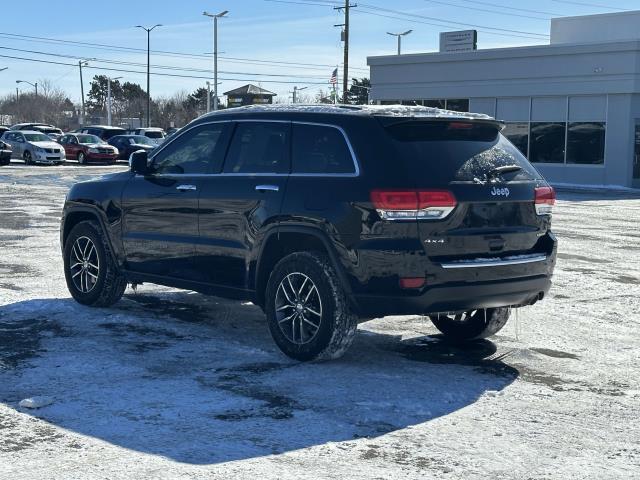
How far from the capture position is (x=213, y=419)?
548cm

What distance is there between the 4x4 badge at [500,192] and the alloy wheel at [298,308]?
4.68 feet

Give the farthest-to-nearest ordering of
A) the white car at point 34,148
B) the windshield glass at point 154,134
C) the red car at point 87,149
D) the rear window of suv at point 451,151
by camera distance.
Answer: the windshield glass at point 154,134, the red car at point 87,149, the white car at point 34,148, the rear window of suv at point 451,151

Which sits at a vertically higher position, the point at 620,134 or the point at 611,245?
the point at 620,134

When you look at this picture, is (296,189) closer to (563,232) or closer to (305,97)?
(563,232)

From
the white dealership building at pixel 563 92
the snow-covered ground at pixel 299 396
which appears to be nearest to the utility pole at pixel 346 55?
the white dealership building at pixel 563 92

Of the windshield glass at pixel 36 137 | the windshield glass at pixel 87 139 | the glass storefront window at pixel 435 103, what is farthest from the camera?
the windshield glass at pixel 87 139

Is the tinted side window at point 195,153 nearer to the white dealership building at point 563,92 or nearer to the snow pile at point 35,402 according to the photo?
the snow pile at point 35,402

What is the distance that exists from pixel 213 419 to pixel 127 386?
0.94 m

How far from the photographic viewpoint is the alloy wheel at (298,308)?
6836 mm

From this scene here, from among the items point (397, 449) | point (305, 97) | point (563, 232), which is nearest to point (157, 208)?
point (397, 449)

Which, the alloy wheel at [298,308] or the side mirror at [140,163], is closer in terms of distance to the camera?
the alloy wheel at [298,308]

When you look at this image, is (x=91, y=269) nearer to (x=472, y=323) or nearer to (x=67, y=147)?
(x=472, y=323)

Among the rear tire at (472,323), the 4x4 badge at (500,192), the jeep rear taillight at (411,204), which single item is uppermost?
the 4x4 badge at (500,192)

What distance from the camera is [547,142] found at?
3712 centimetres
